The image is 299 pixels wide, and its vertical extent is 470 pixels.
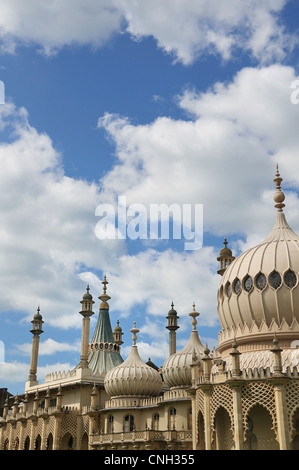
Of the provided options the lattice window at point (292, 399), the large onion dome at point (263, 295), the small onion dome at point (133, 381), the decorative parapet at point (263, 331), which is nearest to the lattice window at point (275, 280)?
the large onion dome at point (263, 295)

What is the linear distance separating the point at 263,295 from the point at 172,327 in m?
20.2

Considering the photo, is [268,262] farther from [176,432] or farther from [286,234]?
[176,432]

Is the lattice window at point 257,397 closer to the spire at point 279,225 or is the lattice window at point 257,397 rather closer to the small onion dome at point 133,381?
the spire at point 279,225

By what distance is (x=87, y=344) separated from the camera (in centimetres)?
5041

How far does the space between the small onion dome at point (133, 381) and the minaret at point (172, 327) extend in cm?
916

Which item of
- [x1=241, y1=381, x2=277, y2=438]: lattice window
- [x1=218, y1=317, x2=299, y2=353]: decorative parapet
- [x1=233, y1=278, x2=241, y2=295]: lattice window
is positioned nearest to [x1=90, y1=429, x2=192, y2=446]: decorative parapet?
[x1=218, y1=317, x2=299, y2=353]: decorative parapet

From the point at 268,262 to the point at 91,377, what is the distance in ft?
63.3

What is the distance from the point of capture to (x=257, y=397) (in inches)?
1154

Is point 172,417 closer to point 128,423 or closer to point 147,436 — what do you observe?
point 147,436

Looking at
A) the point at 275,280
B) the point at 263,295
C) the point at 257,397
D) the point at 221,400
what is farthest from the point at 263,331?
the point at 257,397

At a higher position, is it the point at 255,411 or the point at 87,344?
the point at 87,344

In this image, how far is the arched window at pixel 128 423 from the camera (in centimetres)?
4183
